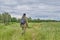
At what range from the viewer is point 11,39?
18.0 metres

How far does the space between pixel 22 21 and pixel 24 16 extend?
0.46 m

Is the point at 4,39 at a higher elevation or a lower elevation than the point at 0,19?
higher

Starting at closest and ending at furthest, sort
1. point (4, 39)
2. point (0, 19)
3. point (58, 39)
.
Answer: point (4, 39) → point (58, 39) → point (0, 19)

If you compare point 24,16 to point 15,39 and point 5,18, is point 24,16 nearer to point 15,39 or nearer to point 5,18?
point 15,39

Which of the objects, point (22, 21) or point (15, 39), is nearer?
point (15, 39)

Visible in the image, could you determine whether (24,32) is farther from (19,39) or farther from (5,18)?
(5,18)

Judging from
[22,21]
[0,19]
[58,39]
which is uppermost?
[22,21]

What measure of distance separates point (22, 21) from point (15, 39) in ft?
7.05

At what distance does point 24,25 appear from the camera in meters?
20.0

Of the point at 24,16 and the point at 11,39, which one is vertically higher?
the point at 24,16

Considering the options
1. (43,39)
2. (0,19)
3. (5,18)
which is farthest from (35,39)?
(0,19)

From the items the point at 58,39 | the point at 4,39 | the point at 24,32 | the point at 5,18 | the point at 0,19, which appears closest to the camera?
the point at 4,39

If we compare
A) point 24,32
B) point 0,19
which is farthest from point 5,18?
point 24,32

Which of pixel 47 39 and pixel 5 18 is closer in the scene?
pixel 47 39
